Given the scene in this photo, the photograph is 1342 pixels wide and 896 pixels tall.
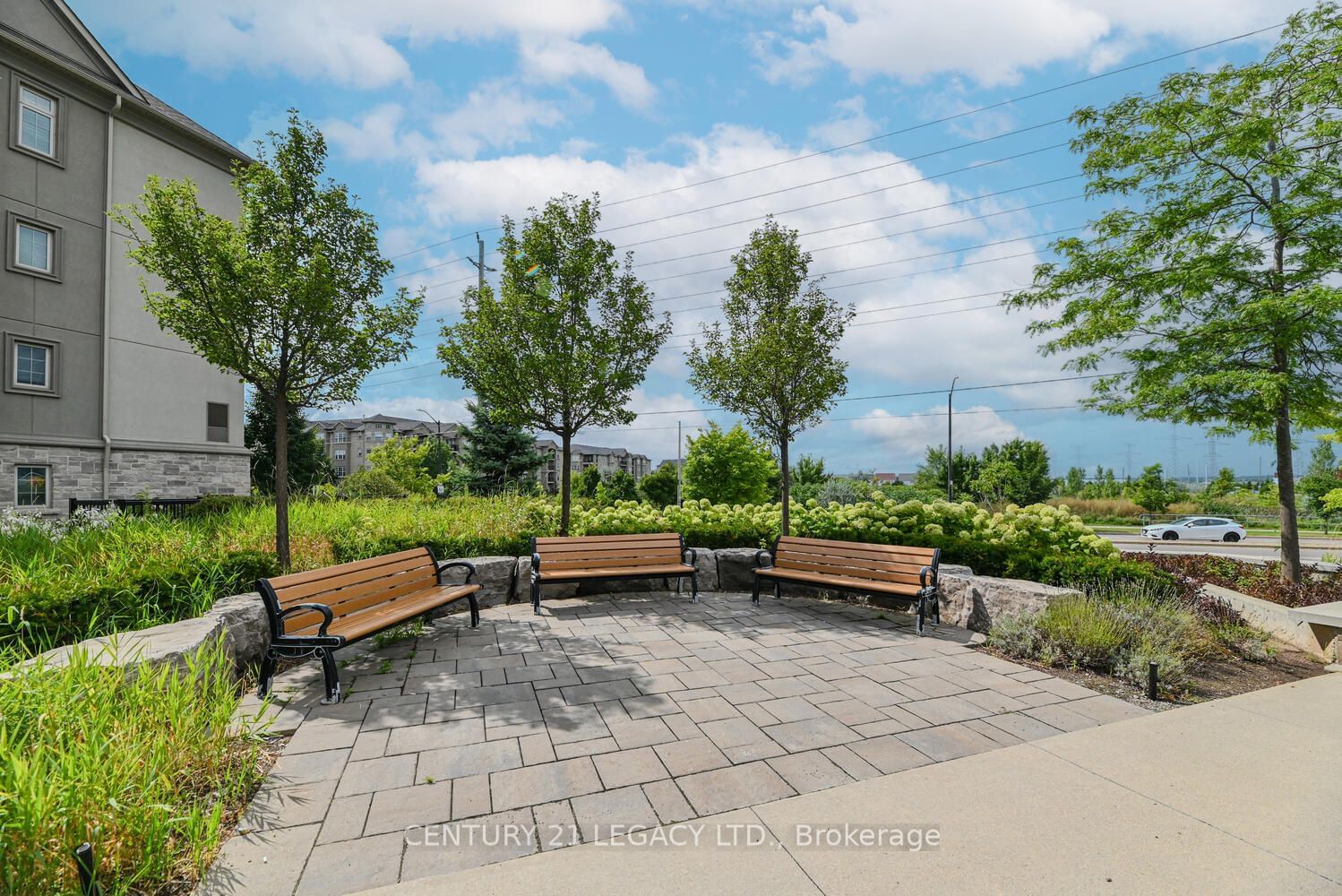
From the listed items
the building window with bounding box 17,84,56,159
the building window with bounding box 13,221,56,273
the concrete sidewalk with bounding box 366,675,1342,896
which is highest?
the building window with bounding box 17,84,56,159

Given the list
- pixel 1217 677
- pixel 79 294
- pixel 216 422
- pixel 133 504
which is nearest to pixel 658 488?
pixel 216 422

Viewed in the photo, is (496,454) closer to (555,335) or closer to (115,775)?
(555,335)

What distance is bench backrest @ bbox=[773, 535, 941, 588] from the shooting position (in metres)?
6.56

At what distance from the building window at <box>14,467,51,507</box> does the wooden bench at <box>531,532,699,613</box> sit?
43.8 ft

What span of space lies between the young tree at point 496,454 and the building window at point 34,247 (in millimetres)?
11873

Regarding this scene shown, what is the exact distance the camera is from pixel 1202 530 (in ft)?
83.7

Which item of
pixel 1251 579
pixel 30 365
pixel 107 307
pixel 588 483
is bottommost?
pixel 1251 579

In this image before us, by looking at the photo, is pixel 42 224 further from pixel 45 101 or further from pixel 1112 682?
pixel 1112 682

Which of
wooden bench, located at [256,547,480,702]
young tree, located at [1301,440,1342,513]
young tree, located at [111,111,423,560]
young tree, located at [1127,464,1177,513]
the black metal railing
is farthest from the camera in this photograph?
young tree, located at [1127,464,1177,513]

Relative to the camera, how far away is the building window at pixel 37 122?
13227 millimetres

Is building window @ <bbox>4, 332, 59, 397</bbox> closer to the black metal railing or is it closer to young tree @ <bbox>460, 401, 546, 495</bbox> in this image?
the black metal railing

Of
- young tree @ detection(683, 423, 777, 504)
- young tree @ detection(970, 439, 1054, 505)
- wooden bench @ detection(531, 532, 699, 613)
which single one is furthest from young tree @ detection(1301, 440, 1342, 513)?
wooden bench @ detection(531, 532, 699, 613)

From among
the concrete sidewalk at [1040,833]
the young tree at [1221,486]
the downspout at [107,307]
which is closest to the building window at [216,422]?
the downspout at [107,307]

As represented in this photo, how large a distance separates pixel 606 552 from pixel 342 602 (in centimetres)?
319
